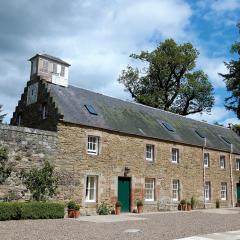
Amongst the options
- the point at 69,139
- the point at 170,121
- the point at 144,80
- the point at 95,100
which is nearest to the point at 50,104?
the point at 69,139

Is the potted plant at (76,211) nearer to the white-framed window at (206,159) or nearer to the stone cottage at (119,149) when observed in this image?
the stone cottage at (119,149)

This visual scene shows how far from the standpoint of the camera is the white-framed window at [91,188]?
70.1 feet

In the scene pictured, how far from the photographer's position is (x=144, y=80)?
47.0m

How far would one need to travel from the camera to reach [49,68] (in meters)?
24.8

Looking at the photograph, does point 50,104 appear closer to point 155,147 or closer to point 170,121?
point 155,147

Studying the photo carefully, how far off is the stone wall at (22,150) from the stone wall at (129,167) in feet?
2.42

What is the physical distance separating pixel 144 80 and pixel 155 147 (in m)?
22.7

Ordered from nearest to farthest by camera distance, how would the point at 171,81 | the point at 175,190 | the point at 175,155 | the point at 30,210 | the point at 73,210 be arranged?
the point at 30,210
the point at 73,210
the point at 175,190
the point at 175,155
the point at 171,81

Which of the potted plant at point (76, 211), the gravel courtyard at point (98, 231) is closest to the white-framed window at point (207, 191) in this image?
the potted plant at point (76, 211)

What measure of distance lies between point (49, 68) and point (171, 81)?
2457cm

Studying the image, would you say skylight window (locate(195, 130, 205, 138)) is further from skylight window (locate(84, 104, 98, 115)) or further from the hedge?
the hedge

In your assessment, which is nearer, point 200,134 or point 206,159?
point 206,159

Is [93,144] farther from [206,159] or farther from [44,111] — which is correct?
[206,159]

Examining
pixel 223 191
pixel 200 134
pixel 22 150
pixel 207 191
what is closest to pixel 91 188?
pixel 22 150
